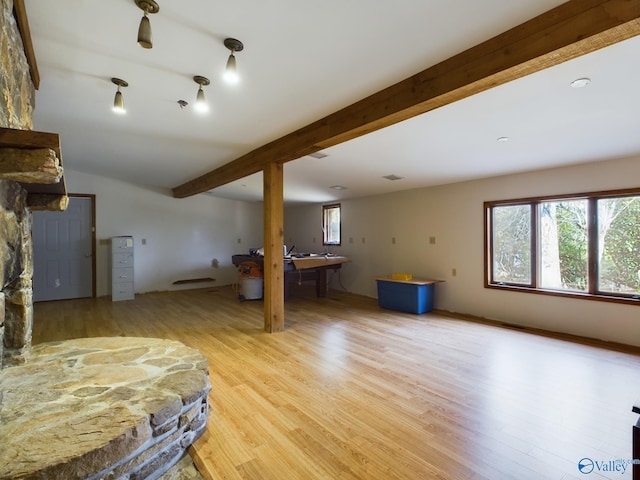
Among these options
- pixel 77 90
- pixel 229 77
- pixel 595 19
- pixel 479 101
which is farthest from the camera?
pixel 77 90

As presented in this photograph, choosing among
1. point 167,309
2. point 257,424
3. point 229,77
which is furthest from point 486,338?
point 167,309

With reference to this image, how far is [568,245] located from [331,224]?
187 inches

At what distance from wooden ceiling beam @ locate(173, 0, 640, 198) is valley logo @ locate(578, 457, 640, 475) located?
7.06 feet

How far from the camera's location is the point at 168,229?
24.3 ft

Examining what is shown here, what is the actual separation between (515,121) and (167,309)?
5566mm

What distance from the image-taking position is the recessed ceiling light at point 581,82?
83.2 inches

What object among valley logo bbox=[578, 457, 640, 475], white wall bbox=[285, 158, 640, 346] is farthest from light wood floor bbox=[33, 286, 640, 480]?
white wall bbox=[285, 158, 640, 346]

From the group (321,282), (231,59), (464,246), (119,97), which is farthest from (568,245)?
(119,97)

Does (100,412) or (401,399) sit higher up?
(100,412)

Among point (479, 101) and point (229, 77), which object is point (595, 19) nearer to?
point (479, 101)

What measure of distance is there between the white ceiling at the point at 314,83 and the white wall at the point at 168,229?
2482mm

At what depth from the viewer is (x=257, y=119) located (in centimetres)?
319

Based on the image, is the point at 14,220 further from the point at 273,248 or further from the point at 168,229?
the point at 168,229

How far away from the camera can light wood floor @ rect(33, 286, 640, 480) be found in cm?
175
